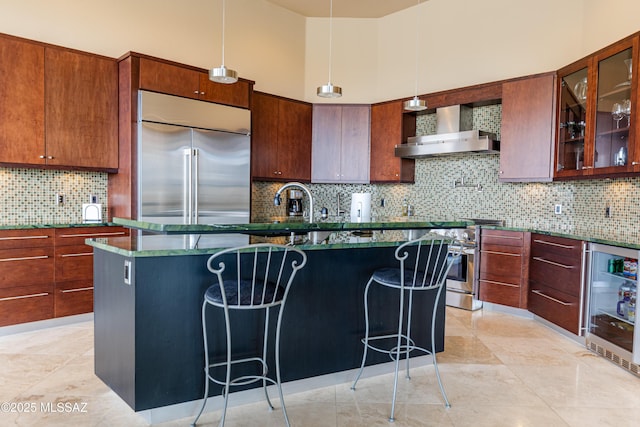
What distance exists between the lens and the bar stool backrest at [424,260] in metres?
2.52

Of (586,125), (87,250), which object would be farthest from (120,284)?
(586,125)

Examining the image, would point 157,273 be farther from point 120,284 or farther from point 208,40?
point 208,40

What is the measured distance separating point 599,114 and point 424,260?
2177mm

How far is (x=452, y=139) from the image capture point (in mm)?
4945

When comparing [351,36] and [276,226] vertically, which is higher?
[351,36]

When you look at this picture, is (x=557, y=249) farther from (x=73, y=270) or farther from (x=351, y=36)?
(x=73, y=270)

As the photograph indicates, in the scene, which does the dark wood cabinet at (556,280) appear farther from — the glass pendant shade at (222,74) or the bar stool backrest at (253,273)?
the glass pendant shade at (222,74)

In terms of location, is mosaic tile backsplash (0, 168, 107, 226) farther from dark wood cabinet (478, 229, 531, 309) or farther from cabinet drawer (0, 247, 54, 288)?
dark wood cabinet (478, 229, 531, 309)

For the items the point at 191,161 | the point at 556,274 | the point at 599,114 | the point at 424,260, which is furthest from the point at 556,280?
the point at 191,161

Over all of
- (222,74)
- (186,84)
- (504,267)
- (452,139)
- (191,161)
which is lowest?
(504,267)

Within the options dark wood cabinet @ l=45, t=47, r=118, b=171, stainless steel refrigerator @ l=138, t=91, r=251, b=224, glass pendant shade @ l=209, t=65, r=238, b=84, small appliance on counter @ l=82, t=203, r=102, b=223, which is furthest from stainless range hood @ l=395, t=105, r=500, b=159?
small appliance on counter @ l=82, t=203, r=102, b=223

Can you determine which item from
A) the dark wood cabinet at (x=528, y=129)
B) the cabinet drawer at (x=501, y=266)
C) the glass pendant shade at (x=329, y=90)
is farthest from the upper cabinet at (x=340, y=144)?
the glass pendant shade at (x=329, y=90)

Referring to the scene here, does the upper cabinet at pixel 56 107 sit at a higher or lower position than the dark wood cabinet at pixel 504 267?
higher

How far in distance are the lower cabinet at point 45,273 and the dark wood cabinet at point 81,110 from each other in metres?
0.67
